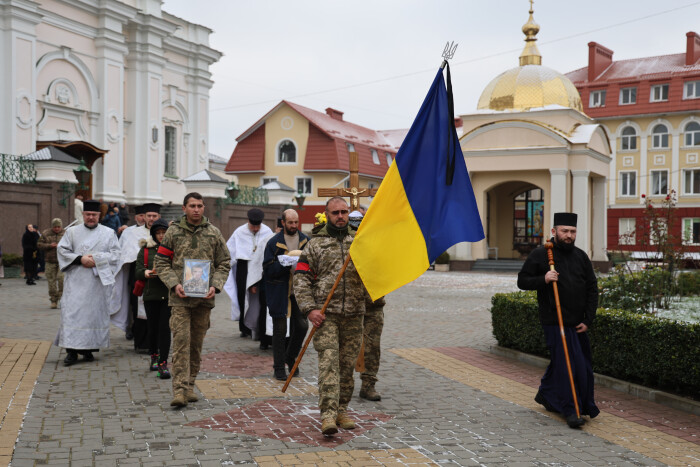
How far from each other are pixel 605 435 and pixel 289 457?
2.78m

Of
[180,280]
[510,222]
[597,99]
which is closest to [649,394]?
[180,280]

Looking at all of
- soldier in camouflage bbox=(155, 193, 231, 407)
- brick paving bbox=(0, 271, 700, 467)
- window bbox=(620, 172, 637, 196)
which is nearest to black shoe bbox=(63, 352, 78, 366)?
brick paving bbox=(0, 271, 700, 467)

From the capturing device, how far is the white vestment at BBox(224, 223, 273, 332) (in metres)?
9.98

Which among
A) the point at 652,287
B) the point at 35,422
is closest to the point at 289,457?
the point at 35,422

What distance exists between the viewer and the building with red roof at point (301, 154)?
47.8 metres

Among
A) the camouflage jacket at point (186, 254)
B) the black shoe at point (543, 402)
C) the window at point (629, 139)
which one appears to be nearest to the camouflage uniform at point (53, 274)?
the camouflage jacket at point (186, 254)

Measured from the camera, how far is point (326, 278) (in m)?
6.32

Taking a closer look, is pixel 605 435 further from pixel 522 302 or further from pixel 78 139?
pixel 78 139

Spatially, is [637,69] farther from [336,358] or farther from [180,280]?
[336,358]

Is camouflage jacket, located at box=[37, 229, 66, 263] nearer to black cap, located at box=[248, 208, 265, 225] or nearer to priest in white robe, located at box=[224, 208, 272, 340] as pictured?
priest in white robe, located at box=[224, 208, 272, 340]

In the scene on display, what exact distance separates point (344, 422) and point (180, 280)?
213cm

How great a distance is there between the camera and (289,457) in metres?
5.40

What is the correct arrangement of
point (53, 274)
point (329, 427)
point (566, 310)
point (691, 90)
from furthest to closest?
1. point (691, 90)
2. point (53, 274)
3. point (566, 310)
4. point (329, 427)

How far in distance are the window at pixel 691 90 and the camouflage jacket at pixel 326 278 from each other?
4644 centimetres
